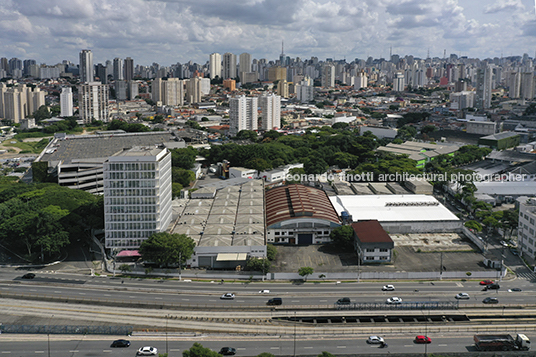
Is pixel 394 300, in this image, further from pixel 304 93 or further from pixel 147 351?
pixel 304 93

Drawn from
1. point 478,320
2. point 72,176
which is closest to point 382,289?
point 478,320

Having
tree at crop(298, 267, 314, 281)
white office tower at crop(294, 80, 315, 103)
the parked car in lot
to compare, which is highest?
white office tower at crop(294, 80, 315, 103)

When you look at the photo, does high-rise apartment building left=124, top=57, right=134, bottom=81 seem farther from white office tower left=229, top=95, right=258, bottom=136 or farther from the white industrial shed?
the white industrial shed

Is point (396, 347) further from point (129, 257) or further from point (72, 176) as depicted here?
point (72, 176)

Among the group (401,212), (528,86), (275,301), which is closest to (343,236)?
(401,212)

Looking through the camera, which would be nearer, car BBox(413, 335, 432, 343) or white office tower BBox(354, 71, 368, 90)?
car BBox(413, 335, 432, 343)

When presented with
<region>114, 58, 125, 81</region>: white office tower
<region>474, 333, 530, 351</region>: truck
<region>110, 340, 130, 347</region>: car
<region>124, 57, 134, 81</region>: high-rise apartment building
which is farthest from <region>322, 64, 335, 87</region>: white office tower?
<region>110, 340, 130, 347</region>: car

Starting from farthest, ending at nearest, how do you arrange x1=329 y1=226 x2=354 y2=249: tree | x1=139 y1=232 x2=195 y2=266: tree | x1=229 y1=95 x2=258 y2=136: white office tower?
x1=229 y1=95 x2=258 y2=136: white office tower < x1=329 y1=226 x2=354 y2=249: tree < x1=139 y1=232 x2=195 y2=266: tree
